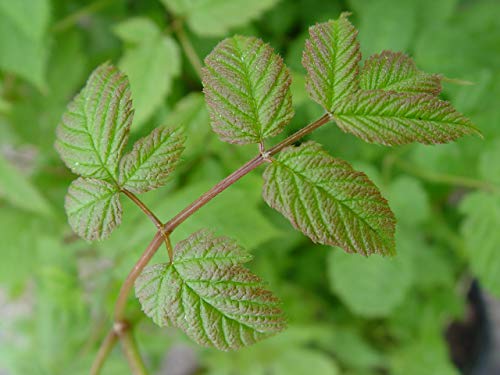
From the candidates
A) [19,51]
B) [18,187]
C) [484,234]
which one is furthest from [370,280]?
[19,51]

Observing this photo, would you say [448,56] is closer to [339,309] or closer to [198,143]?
[198,143]

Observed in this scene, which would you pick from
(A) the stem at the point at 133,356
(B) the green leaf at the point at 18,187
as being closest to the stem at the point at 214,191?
(A) the stem at the point at 133,356

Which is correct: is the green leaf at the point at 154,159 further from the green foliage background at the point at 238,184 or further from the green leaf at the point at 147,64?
Result: the green leaf at the point at 147,64

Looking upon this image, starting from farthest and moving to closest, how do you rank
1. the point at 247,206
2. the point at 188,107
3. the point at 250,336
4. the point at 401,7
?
the point at 401,7 < the point at 188,107 < the point at 247,206 < the point at 250,336

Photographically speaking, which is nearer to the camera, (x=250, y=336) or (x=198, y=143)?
(x=250, y=336)

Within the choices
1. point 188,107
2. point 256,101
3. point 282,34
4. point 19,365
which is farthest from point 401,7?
point 19,365
